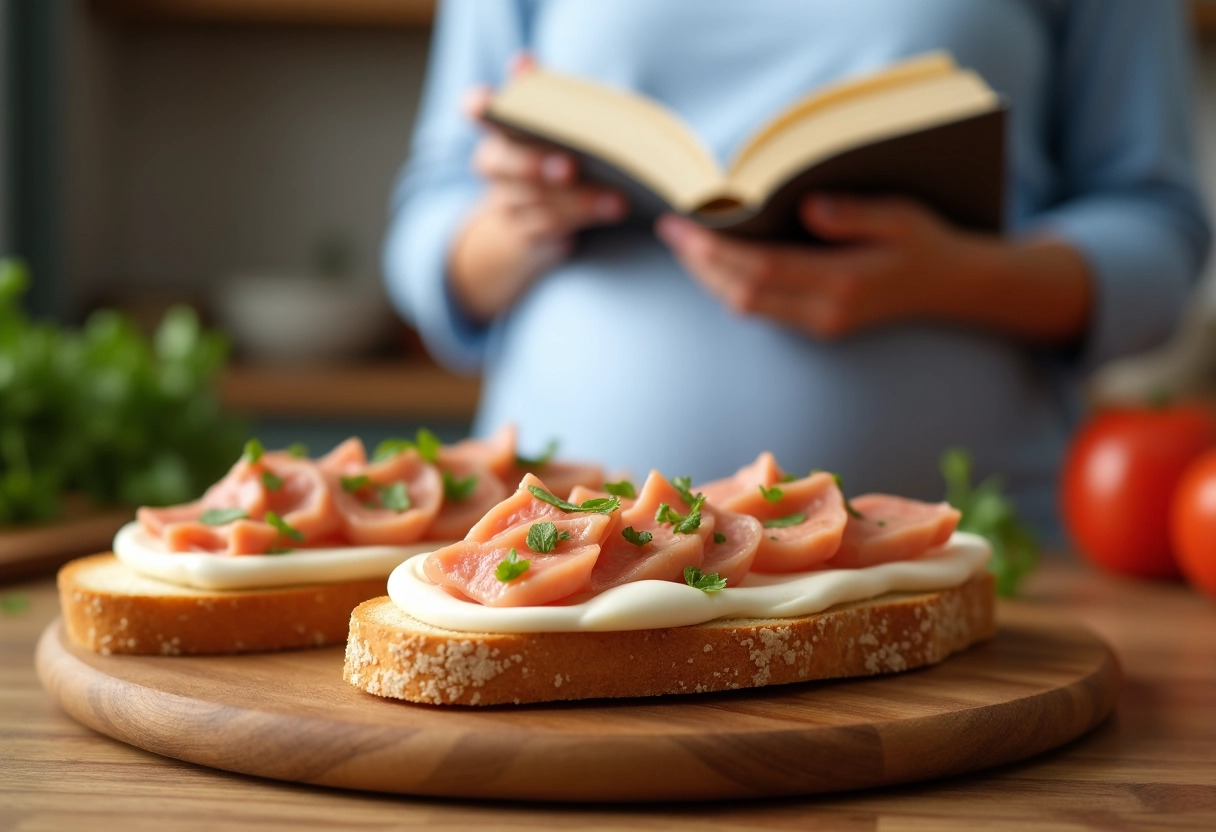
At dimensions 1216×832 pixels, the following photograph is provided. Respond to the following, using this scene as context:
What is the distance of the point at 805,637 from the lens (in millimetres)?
1287

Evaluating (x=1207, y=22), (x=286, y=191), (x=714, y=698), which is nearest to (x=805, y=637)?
(x=714, y=698)

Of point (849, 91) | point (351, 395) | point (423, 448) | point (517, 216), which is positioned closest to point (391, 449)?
point (423, 448)

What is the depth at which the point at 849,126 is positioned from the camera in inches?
80.1

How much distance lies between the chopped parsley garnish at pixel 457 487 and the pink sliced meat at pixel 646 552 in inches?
14.7

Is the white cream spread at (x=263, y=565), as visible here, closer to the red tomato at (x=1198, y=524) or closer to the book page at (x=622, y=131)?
the book page at (x=622, y=131)

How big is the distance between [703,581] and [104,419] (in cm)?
152

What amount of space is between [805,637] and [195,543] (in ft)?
2.26

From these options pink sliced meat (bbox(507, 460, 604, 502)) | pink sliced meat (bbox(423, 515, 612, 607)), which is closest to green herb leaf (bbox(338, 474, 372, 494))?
pink sliced meat (bbox(507, 460, 604, 502))

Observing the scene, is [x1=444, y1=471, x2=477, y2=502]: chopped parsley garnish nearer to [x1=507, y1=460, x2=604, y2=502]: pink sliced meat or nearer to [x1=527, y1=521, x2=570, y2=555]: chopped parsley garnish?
[x1=507, y1=460, x2=604, y2=502]: pink sliced meat

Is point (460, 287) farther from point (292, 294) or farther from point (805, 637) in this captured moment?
point (292, 294)

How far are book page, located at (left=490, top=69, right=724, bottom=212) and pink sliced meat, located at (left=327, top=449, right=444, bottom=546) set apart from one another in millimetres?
652

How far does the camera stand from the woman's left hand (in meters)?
2.21

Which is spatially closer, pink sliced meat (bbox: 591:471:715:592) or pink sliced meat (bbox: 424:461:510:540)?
pink sliced meat (bbox: 591:471:715:592)

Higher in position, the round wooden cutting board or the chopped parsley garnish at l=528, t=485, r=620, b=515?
the chopped parsley garnish at l=528, t=485, r=620, b=515
